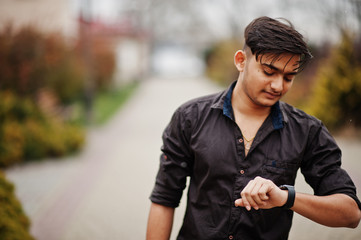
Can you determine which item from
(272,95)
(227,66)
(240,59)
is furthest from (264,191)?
(227,66)

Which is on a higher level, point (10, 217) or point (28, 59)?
point (28, 59)

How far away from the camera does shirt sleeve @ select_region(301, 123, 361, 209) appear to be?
1.60 metres

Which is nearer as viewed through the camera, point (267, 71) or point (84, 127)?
point (267, 71)

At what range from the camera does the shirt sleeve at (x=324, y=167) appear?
5.25 ft

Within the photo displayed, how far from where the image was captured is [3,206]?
9.62 ft

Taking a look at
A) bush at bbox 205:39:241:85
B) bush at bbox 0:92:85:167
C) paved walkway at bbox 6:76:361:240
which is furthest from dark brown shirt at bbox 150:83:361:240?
bush at bbox 205:39:241:85

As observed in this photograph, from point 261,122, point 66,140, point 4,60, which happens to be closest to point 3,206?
point 261,122

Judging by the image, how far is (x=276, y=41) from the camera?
1.61 meters

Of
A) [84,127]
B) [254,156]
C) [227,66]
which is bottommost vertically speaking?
[84,127]

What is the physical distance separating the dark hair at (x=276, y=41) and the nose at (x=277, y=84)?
0.09 metres

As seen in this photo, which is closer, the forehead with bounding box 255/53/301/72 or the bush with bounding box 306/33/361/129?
the forehead with bounding box 255/53/301/72

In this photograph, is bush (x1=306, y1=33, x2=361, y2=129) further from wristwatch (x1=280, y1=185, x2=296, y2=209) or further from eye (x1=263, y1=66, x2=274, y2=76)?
wristwatch (x1=280, y1=185, x2=296, y2=209)

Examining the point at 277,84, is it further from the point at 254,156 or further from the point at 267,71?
the point at 254,156

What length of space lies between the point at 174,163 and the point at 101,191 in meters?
4.57
